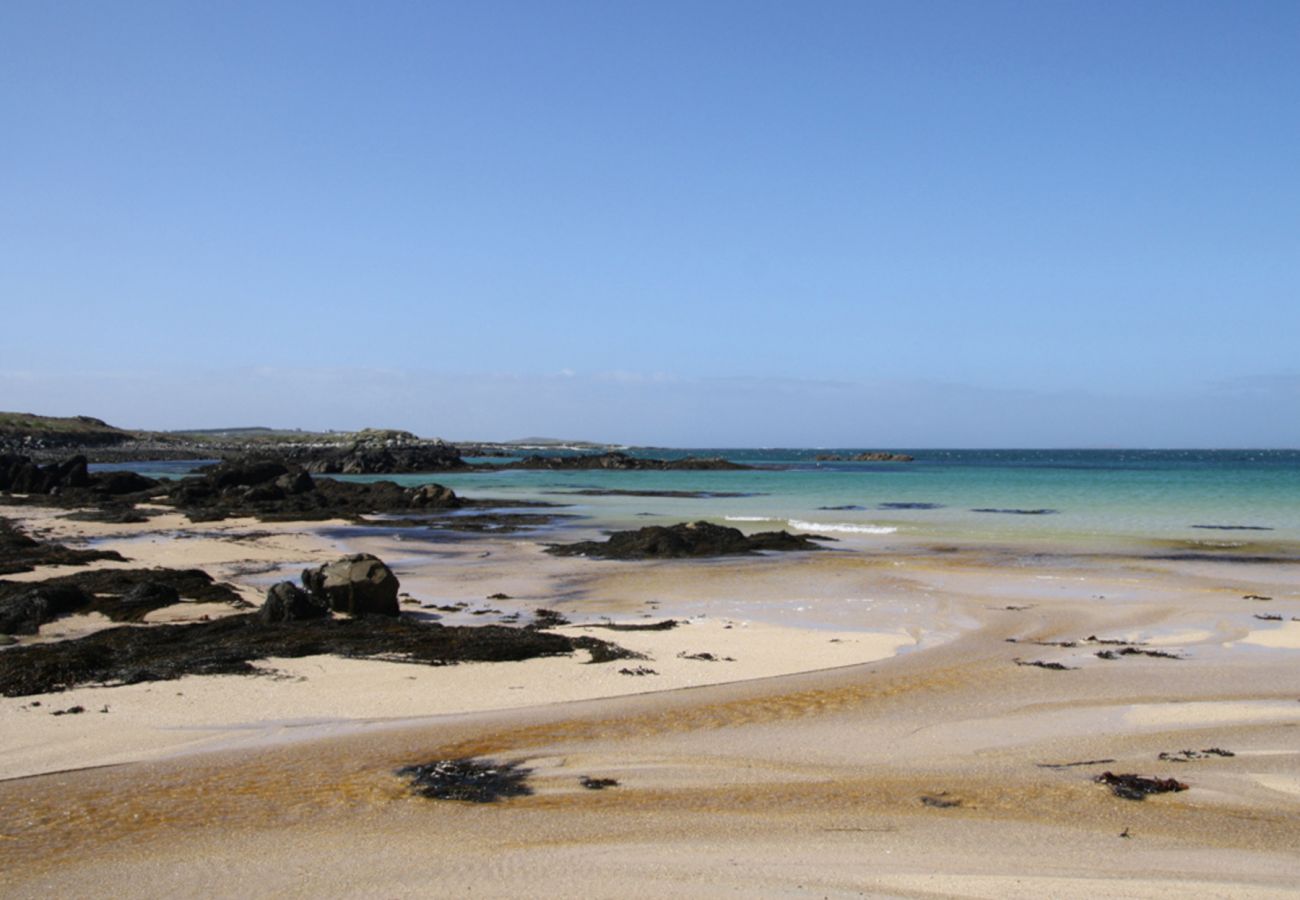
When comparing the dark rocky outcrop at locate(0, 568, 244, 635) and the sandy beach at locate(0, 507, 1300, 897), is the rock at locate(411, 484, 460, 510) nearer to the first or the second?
the dark rocky outcrop at locate(0, 568, 244, 635)

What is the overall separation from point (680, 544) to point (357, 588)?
11328 millimetres

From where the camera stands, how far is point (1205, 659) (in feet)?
36.5

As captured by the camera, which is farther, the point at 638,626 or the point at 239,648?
the point at 638,626

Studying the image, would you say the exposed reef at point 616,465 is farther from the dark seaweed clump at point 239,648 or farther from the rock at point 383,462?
the dark seaweed clump at point 239,648

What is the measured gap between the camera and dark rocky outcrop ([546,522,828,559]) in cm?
2322

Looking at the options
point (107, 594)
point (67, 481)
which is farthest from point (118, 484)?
point (107, 594)

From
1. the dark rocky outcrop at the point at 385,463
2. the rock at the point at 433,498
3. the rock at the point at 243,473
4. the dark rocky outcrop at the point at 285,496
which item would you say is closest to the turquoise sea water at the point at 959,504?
the rock at the point at 433,498

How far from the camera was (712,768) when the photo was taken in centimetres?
714

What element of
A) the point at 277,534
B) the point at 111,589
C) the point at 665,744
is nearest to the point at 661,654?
the point at 665,744

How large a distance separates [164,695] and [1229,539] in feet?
89.6

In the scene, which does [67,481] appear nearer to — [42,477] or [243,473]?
[42,477]

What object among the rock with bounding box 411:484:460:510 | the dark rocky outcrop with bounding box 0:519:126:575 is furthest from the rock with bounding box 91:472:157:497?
the dark rocky outcrop with bounding box 0:519:126:575

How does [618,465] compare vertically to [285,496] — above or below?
above

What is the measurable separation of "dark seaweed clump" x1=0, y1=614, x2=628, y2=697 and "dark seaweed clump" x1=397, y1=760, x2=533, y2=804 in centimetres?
359
